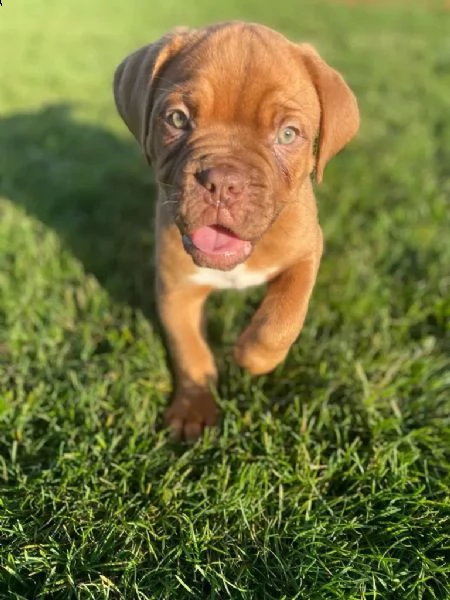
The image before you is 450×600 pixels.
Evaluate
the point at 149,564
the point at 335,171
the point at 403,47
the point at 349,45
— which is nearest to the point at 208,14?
the point at 349,45

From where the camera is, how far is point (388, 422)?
11.7 ft

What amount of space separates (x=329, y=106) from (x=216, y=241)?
92 cm

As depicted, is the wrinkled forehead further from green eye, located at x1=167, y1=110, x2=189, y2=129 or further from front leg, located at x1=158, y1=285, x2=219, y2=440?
front leg, located at x1=158, y1=285, x2=219, y2=440

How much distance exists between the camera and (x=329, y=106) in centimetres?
334

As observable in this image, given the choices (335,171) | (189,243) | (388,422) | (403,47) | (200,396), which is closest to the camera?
(189,243)

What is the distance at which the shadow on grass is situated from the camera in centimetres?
520

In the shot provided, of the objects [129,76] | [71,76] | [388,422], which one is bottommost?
[71,76]

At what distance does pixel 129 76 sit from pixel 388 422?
2336 mm

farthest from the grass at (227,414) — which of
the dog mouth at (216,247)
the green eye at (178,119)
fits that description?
the green eye at (178,119)

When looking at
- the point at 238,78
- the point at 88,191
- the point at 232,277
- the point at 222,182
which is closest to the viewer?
the point at 222,182

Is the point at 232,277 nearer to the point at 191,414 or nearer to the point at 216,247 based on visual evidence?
the point at 216,247

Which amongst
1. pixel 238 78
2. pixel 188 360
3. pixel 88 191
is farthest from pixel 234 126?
pixel 88 191

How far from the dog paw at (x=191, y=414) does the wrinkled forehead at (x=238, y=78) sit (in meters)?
1.63

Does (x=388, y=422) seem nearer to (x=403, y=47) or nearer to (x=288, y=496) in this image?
(x=288, y=496)
